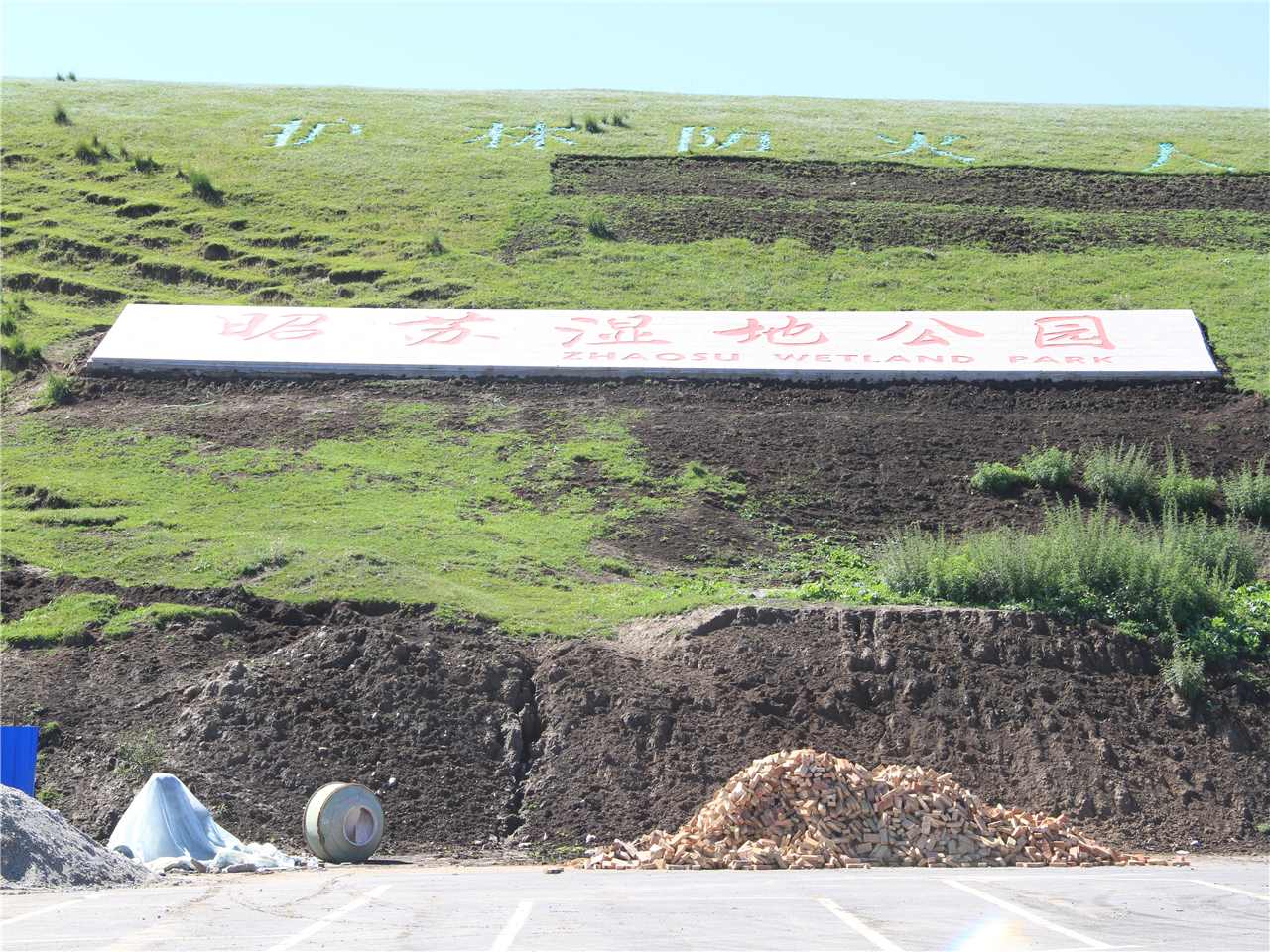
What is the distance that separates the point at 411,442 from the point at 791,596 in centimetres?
793

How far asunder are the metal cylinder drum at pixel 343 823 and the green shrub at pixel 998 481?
1106 cm

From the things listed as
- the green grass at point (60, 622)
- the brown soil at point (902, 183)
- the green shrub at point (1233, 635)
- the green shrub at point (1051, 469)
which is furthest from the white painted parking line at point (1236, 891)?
the brown soil at point (902, 183)

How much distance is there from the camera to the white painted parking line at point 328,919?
799cm

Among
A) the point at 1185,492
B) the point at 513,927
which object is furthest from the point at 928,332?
the point at 513,927

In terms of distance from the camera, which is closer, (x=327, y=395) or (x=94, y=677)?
(x=94, y=677)

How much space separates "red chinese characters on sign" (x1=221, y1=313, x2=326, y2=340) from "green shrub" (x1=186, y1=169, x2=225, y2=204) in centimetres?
718

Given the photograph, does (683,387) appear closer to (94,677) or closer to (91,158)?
(94,677)

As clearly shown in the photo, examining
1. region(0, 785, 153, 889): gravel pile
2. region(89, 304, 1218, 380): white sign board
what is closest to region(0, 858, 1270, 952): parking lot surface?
region(0, 785, 153, 889): gravel pile

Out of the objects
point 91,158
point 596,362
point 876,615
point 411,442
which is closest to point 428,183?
point 91,158

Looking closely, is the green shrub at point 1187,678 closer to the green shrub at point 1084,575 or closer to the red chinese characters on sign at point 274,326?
the green shrub at point 1084,575

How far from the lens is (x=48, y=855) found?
33.0 ft

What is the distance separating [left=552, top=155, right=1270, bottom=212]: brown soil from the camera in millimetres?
32969

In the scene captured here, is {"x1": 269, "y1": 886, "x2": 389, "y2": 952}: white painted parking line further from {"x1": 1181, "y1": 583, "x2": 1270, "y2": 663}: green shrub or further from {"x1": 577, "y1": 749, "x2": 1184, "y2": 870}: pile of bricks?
{"x1": 1181, "y1": 583, "x2": 1270, "y2": 663}: green shrub

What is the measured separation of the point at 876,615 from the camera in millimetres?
15133
